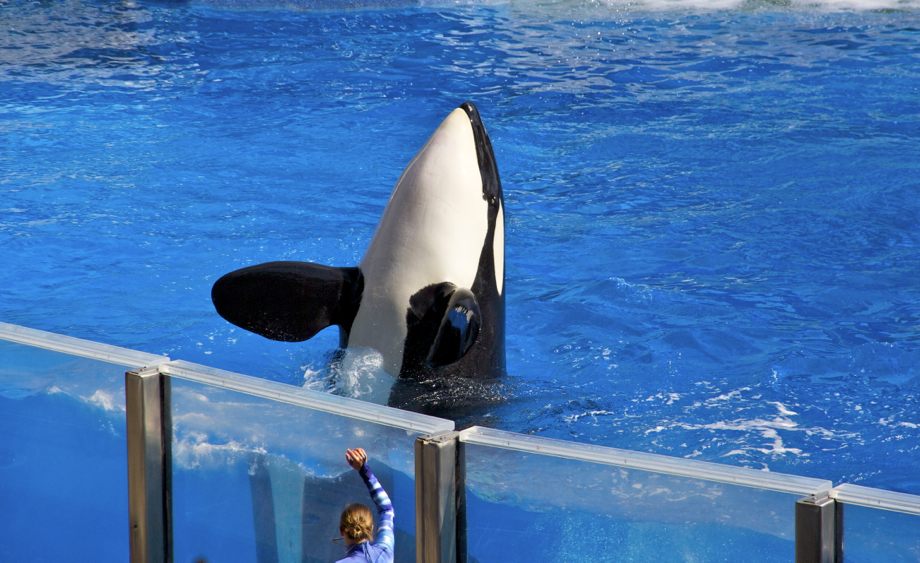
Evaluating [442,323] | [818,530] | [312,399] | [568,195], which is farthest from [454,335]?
[568,195]

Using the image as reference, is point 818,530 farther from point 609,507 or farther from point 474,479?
point 474,479

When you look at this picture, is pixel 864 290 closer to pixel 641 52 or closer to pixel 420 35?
pixel 641 52

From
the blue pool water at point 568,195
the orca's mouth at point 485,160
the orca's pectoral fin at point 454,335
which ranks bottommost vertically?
the blue pool water at point 568,195

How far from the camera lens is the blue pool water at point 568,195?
570 centimetres

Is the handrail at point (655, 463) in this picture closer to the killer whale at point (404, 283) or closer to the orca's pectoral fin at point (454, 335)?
the orca's pectoral fin at point (454, 335)

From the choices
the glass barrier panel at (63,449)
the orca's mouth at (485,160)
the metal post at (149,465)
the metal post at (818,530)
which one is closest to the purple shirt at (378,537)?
the metal post at (149,465)

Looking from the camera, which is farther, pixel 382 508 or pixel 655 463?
pixel 382 508

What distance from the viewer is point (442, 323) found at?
11.1 ft

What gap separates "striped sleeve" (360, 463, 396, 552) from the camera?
2.59 m

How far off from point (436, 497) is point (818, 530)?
954 millimetres

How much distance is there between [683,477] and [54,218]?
777 cm

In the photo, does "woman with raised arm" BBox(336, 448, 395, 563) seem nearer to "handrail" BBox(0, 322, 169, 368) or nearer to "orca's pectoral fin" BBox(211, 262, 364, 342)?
"handrail" BBox(0, 322, 169, 368)

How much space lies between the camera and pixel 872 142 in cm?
1092

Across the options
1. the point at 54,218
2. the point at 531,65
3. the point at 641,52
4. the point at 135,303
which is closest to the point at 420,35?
the point at 531,65
